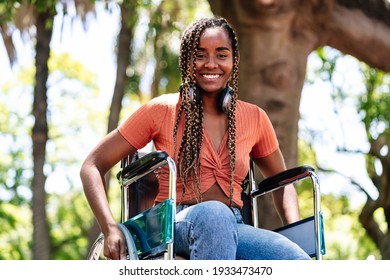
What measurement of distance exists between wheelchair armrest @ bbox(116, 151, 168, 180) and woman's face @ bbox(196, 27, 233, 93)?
1.48 ft

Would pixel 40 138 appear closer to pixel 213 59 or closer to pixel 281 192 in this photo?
pixel 281 192

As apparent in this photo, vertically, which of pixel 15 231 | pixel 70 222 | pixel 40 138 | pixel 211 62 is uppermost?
pixel 70 222

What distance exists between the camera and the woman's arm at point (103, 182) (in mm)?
3598

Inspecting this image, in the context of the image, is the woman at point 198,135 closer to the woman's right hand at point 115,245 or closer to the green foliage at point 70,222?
the woman's right hand at point 115,245

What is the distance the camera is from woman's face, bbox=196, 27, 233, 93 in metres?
3.93

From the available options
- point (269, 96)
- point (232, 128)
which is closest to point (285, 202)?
point (232, 128)

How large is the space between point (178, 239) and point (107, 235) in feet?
1.00

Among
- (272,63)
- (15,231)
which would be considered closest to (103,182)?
(272,63)

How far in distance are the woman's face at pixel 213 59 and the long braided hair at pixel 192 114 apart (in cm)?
2

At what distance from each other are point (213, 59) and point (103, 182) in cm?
68

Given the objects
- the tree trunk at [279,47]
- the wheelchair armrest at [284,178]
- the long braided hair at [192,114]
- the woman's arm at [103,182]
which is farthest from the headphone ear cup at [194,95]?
the tree trunk at [279,47]

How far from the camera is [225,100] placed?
3.94 metres

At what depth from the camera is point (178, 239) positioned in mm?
3510
